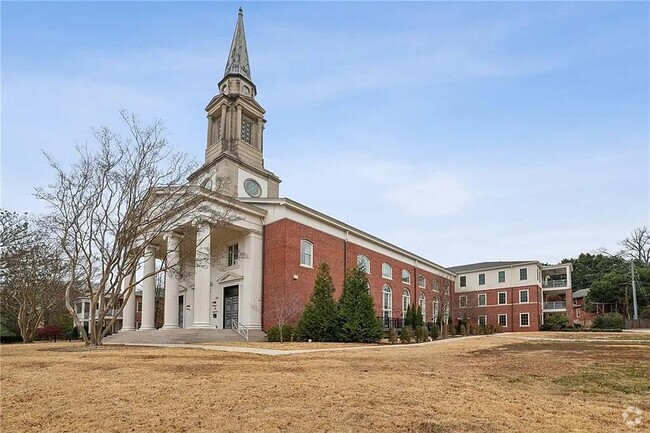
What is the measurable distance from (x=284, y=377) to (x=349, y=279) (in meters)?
15.8

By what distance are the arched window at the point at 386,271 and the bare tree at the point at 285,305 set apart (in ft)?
46.3

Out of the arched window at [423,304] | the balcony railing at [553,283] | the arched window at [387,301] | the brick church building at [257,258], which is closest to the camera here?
the brick church building at [257,258]

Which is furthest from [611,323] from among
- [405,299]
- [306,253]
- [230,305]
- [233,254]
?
[233,254]

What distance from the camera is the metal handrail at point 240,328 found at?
26.5 m

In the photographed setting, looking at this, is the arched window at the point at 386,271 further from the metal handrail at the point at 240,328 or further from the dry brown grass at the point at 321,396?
the dry brown grass at the point at 321,396

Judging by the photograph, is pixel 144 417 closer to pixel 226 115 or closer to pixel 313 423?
pixel 313 423

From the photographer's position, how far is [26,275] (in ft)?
107

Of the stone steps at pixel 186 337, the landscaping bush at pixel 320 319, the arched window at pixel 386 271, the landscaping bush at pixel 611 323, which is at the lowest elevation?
the landscaping bush at pixel 611 323

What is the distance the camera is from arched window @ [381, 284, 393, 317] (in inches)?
1604

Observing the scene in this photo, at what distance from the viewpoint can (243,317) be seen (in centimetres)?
2891

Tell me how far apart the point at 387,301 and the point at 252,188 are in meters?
15.7

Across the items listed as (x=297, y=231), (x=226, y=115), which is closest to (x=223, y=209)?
(x=297, y=231)

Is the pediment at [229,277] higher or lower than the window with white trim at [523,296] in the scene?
higher

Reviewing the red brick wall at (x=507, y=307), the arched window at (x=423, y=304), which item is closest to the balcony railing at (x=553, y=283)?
the red brick wall at (x=507, y=307)
